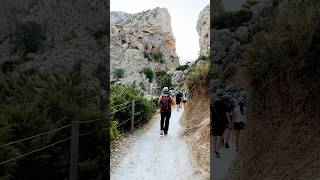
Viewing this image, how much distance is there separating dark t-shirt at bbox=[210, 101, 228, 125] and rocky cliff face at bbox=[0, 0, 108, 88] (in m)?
7.88

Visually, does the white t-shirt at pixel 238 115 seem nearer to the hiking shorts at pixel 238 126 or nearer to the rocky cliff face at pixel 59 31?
the hiking shorts at pixel 238 126

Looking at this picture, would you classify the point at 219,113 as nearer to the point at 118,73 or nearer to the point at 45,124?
the point at 45,124

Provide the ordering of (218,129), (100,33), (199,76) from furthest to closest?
(100,33) → (199,76) → (218,129)

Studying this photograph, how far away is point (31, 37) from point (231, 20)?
33.7 ft

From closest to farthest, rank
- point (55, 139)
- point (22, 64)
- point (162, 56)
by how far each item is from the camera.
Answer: point (55, 139) → point (22, 64) → point (162, 56)

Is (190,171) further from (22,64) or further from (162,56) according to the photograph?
(162,56)

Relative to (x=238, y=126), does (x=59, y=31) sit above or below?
above

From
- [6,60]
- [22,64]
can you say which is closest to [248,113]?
[22,64]

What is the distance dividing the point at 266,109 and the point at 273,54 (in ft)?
2.80

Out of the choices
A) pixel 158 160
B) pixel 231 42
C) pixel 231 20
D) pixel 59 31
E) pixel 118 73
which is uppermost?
pixel 59 31

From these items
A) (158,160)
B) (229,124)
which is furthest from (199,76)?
(229,124)

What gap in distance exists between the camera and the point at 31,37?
17.0 m

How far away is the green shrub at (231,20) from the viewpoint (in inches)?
367

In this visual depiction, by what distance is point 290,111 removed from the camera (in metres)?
5.69
